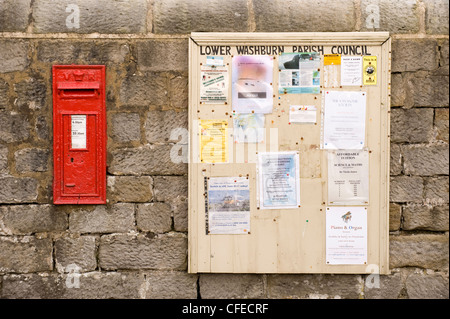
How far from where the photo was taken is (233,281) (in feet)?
11.1

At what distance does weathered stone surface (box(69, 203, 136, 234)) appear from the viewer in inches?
132

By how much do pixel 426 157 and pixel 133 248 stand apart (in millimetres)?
2413

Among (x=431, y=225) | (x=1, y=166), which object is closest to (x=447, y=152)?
(x=431, y=225)

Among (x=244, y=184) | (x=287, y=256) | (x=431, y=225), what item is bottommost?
(x=287, y=256)

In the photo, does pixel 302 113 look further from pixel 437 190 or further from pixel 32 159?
pixel 32 159

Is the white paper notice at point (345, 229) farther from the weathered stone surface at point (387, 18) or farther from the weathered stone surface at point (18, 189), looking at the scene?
the weathered stone surface at point (18, 189)

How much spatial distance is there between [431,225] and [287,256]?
117cm

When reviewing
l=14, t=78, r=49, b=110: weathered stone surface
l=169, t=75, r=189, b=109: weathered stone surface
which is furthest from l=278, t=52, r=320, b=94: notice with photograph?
l=14, t=78, r=49, b=110: weathered stone surface

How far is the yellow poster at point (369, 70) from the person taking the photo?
3.26m

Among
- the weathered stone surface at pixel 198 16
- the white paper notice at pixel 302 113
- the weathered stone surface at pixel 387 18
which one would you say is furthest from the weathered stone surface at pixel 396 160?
the weathered stone surface at pixel 198 16

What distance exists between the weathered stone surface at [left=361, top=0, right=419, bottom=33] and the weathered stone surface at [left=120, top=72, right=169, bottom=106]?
1636 mm

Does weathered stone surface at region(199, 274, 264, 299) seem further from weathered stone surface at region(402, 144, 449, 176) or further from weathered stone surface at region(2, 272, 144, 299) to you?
weathered stone surface at region(402, 144, 449, 176)

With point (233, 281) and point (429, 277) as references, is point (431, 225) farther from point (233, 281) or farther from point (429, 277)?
point (233, 281)

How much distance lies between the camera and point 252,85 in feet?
10.7
